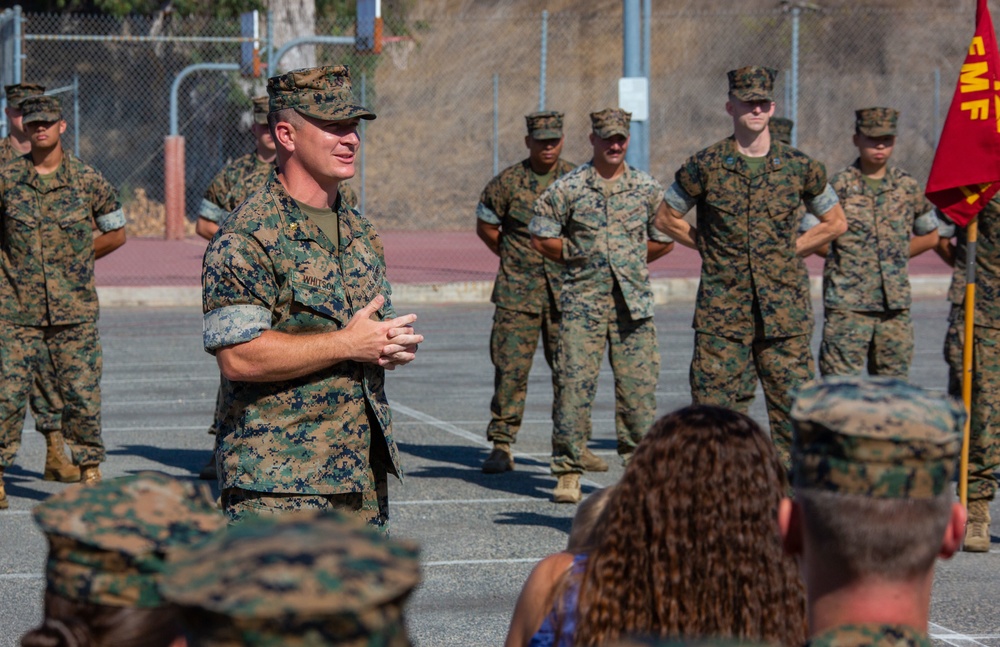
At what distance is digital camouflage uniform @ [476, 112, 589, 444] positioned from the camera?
9.28m

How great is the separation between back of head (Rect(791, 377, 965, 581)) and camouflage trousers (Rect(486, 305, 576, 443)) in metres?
7.07

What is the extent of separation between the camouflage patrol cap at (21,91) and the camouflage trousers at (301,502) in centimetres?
524

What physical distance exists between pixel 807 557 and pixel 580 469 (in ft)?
19.2

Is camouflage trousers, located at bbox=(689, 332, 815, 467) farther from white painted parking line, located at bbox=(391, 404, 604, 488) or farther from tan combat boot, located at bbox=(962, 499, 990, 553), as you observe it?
white painted parking line, located at bbox=(391, 404, 604, 488)

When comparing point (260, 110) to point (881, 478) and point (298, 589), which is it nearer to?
point (881, 478)

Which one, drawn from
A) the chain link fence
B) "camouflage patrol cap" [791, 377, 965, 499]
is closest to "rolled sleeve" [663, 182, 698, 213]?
"camouflage patrol cap" [791, 377, 965, 499]

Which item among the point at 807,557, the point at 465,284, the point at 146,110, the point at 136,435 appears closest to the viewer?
the point at 807,557

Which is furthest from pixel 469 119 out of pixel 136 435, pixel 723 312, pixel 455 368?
pixel 723 312

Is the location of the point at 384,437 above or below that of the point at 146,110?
below

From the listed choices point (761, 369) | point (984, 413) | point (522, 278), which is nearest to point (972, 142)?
point (984, 413)

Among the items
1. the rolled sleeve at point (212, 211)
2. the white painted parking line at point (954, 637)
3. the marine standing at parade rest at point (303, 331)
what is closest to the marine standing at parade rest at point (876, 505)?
the marine standing at parade rest at point (303, 331)

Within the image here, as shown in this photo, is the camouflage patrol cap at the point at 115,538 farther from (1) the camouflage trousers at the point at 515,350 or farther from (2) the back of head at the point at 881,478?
(1) the camouflage trousers at the point at 515,350

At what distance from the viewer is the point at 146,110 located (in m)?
35.7

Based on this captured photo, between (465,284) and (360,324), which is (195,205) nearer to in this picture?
(465,284)
